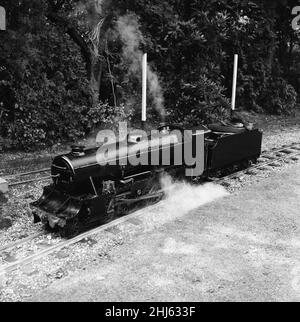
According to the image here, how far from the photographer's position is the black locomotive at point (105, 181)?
27.9 feet

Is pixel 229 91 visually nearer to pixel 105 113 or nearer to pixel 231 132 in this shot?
pixel 105 113

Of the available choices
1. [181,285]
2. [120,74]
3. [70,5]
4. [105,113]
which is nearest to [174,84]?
[120,74]

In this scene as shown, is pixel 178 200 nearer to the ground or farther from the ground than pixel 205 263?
farther from the ground

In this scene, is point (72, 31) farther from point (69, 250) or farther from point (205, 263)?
point (205, 263)

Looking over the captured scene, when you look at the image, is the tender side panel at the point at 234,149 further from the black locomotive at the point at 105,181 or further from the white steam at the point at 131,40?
the white steam at the point at 131,40

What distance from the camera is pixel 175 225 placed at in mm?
9312

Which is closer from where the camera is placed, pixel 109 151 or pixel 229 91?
pixel 109 151

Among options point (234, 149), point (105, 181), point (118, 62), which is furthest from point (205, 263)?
point (118, 62)

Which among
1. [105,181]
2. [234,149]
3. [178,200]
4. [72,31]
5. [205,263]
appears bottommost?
[205,263]

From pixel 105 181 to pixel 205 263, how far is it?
9.43 feet

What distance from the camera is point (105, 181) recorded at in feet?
30.2

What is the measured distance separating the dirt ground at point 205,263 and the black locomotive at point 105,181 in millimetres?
1006

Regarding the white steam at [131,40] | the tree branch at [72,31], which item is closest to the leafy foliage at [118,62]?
the tree branch at [72,31]

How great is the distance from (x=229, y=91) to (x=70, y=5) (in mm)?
10721
